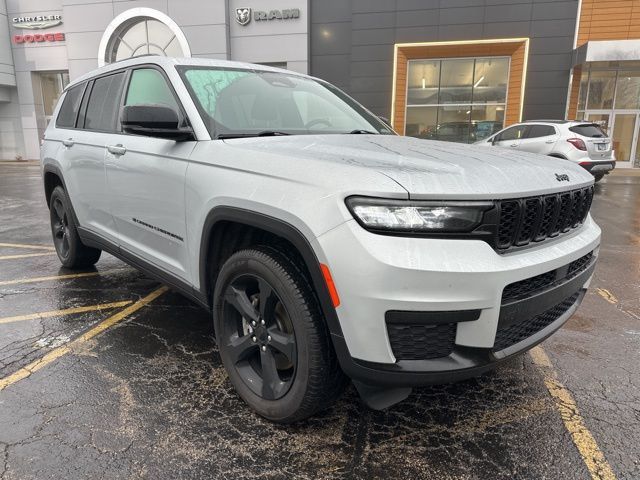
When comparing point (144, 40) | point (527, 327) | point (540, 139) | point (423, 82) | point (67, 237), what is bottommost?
point (67, 237)

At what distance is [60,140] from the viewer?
4543 millimetres

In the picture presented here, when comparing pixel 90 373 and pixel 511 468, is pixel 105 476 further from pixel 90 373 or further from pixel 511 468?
pixel 511 468

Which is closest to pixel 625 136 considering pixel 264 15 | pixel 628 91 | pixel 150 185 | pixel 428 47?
pixel 628 91

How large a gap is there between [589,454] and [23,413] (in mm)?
2915

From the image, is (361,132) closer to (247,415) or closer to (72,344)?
(247,415)

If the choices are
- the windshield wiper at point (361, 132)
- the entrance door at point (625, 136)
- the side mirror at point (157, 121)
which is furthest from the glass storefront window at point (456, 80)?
the side mirror at point (157, 121)

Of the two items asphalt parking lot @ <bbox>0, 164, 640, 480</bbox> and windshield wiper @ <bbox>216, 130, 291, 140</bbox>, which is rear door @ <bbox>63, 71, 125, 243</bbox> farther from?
windshield wiper @ <bbox>216, 130, 291, 140</bbox>

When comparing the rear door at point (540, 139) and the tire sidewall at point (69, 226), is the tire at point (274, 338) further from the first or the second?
the rear door at point (540, 139)

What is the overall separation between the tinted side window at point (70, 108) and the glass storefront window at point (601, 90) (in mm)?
20221

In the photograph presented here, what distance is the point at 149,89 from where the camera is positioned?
3.35 metres

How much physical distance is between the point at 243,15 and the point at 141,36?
196 inches

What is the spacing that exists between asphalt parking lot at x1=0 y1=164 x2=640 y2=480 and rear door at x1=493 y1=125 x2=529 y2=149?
9671mm

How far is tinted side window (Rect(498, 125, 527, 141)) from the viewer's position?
1283cm

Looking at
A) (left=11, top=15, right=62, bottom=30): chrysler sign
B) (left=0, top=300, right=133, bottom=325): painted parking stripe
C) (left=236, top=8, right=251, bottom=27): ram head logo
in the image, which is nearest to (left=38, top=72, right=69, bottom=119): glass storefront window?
(left=11, top=15, right=62, bottom=30): chrysler sign
